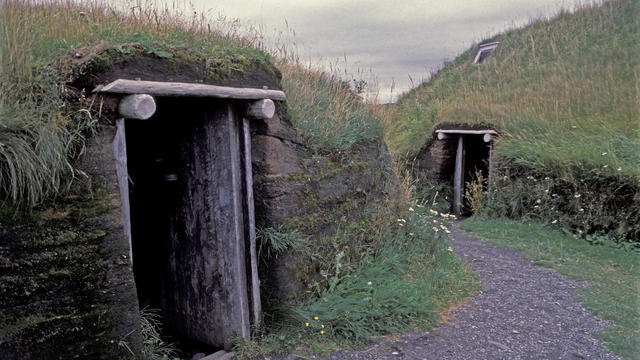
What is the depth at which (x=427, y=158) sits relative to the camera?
12.5 meters

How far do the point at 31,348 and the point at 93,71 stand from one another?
1.86 m

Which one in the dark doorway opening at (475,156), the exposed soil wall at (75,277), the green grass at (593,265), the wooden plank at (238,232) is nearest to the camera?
the exposed soil wall at (75,277)

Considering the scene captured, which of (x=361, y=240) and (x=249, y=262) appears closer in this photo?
(x=249, y=262)

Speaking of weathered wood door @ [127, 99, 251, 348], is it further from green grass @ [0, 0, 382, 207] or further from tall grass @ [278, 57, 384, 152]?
tall grass @ [278, 57, 384, 152]

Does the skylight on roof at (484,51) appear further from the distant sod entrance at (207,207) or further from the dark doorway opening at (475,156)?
the distant sod entrance at (207,207)

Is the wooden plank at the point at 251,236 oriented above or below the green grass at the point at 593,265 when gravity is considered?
above

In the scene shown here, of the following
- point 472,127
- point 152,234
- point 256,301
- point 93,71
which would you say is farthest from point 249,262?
point 472,127

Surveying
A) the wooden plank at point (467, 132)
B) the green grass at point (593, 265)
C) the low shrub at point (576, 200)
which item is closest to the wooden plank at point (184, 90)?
the green grass at point (593, 265)

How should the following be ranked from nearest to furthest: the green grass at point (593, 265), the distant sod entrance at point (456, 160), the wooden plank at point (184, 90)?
the wooden plank at point (184, 90) → the green grass at point (593, 265) → the distant sod entrance at point (456, 160)

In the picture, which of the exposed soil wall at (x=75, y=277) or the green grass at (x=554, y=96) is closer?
the exposed soil wall at (x=75, y=277)

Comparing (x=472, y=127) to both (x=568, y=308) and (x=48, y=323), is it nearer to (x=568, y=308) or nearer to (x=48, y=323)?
(x=568, y=308)

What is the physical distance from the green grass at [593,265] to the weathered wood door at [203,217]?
365 centimetres

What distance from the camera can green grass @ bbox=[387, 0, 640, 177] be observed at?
9740 millimetres

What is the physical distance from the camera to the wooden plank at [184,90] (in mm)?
3496
